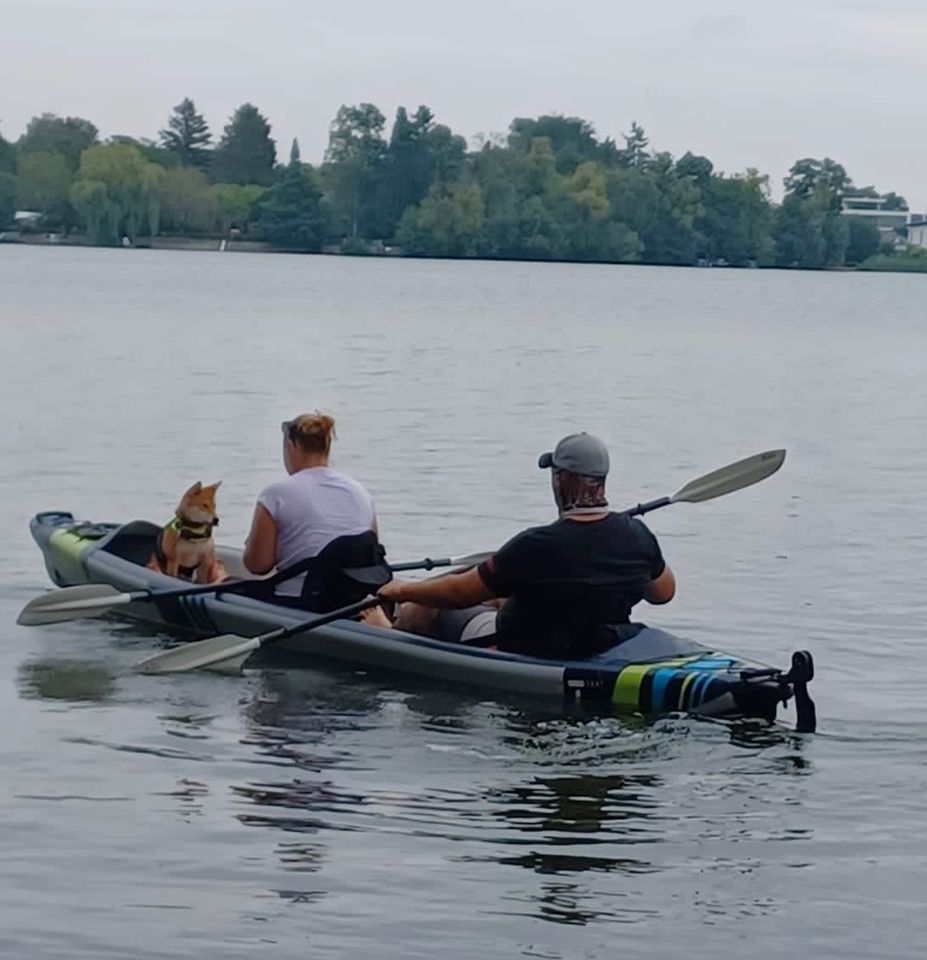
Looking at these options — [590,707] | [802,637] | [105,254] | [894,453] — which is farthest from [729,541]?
[105,254]

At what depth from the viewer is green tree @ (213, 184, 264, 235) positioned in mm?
151625

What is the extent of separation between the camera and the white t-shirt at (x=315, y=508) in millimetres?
10602

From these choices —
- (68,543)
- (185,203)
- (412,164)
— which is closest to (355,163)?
(412,164)

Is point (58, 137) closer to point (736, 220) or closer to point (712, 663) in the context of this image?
point (736, 220)

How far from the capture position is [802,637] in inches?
510

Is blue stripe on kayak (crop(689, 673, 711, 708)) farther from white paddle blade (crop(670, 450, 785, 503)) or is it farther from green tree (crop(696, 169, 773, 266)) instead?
green tree (crop(696, 169, 773, 266))

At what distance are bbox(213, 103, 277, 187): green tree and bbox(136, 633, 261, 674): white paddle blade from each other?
16727 cm

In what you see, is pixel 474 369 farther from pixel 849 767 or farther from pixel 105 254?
pixel 105 254

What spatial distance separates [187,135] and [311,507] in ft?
600

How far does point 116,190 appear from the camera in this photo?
12875cm

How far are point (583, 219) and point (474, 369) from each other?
101035 millimetres

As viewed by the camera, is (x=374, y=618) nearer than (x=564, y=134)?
Yes

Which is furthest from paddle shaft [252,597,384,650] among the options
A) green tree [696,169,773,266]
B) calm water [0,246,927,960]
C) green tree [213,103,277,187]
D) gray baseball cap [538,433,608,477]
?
green tree [213,103,277,187]

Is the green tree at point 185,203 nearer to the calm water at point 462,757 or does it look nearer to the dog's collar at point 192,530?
the calm water at point 462,757
